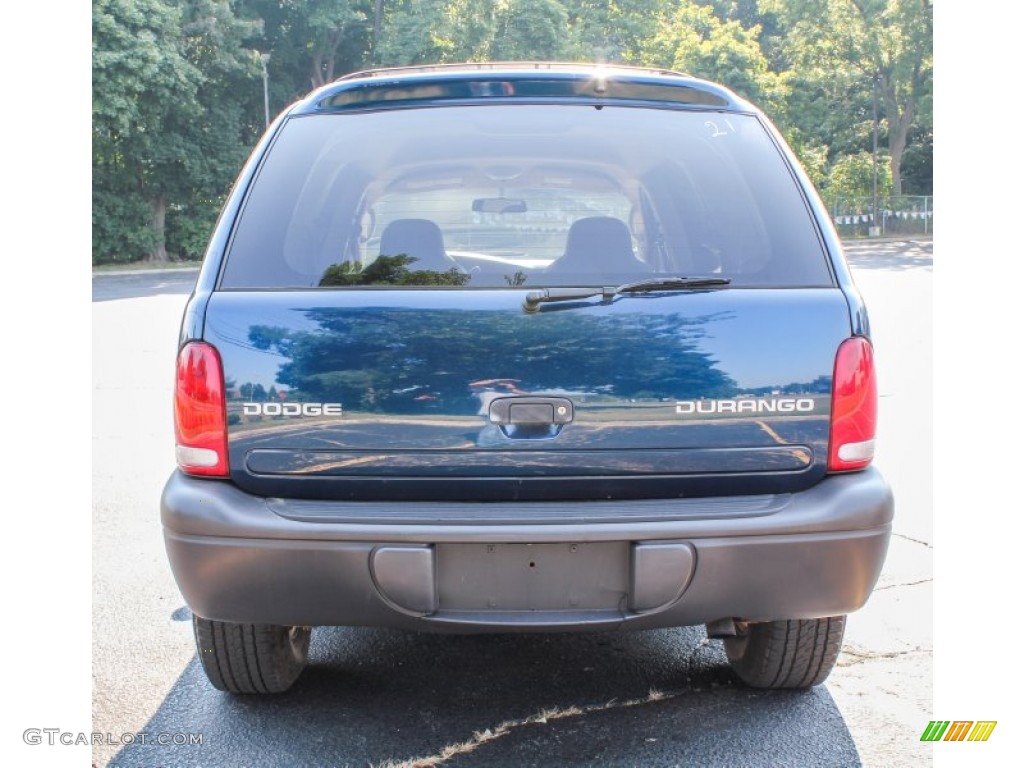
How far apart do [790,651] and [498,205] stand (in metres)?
1.57

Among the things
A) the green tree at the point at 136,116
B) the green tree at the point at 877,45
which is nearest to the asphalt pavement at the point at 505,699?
the green tree at the point at 136,116

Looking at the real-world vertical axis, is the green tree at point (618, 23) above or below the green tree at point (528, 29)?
above

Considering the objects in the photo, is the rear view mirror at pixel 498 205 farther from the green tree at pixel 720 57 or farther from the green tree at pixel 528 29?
the green tree at pixel 720 57

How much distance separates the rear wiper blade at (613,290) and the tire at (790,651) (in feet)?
3.40

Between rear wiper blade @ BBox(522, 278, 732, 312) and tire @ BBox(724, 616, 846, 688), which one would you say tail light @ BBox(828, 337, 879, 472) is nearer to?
rear wiper blade @ BBox(522, 278, 732, 312)

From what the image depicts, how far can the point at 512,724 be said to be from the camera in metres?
2.79

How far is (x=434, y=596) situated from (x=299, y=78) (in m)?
40.9

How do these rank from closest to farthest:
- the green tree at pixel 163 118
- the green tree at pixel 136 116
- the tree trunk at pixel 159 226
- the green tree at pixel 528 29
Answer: the green tree at pixel 136 116 → the green tree at pixel 163 118 → the tree trunk at pixel 159 226 → the green tree at pixel 528 29

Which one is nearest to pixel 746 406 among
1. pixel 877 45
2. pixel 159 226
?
pixel 159 226

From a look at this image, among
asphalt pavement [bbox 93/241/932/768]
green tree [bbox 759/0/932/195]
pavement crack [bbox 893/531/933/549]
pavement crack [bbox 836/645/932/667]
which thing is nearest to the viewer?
asphalt pavement [bbox 93/241/932/768]

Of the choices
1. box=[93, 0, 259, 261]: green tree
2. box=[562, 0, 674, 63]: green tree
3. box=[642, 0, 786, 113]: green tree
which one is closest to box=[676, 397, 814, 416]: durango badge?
box=[93, 0, 259, 261]: green tree

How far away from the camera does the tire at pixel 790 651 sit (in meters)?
2.79

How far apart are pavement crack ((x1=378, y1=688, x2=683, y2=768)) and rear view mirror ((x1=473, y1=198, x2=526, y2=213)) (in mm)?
1492

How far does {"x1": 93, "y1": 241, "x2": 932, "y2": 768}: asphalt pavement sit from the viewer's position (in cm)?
265
